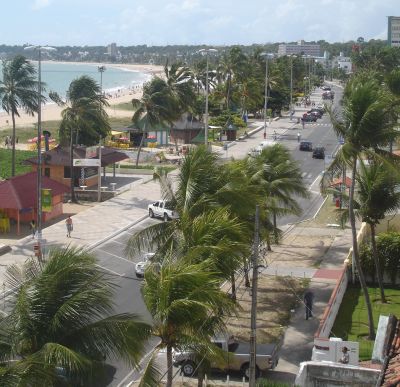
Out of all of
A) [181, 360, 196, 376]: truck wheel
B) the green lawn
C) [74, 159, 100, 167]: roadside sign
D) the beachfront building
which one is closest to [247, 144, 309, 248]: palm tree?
the green lawn

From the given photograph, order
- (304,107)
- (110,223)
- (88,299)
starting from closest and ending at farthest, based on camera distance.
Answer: (88,299) < (110,223) < (304,107)

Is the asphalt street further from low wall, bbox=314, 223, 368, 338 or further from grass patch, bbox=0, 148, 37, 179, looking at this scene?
grass patch, bbox=0, 148, 37, 179

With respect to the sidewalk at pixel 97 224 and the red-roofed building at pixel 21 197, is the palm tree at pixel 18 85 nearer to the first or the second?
the sidewalk at pixel 97 224

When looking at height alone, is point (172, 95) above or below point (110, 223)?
above

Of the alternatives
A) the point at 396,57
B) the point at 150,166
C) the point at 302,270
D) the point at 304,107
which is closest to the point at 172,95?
the point at 150,166

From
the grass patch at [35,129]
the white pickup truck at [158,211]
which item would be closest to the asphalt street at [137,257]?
the white pickup truck at [158,211]

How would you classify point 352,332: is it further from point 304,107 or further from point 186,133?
point 304,107

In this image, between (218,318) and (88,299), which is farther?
(218,318)
